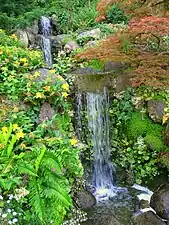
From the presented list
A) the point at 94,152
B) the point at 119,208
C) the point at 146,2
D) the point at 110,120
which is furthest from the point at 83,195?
the point at 146,2

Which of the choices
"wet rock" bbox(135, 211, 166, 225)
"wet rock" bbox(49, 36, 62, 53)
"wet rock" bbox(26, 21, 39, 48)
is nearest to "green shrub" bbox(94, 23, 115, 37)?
"wet rock" bbox(49, 36, 62, 53)

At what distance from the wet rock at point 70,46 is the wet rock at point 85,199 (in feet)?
14.8

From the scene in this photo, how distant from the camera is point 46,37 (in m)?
10.6

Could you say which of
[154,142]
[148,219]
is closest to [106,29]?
[154,142]

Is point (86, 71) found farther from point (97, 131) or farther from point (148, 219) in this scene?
point (148, 219)

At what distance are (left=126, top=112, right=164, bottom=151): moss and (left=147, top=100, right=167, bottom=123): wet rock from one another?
4.9 inches

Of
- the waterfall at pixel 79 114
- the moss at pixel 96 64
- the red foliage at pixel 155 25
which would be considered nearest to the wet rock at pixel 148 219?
the waterfall at pixel 79 114

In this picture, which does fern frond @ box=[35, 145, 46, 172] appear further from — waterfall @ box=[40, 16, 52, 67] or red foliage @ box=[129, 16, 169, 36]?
waterfall @ box=[40, 16, 52, 67]

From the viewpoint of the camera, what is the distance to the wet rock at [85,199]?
595cm

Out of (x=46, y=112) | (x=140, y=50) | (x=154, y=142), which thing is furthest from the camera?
(x=140, y=50)

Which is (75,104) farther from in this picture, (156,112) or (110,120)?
(156,112)

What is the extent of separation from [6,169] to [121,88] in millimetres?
3980

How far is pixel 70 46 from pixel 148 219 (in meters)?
5.44

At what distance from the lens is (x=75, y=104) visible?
7.04 m
